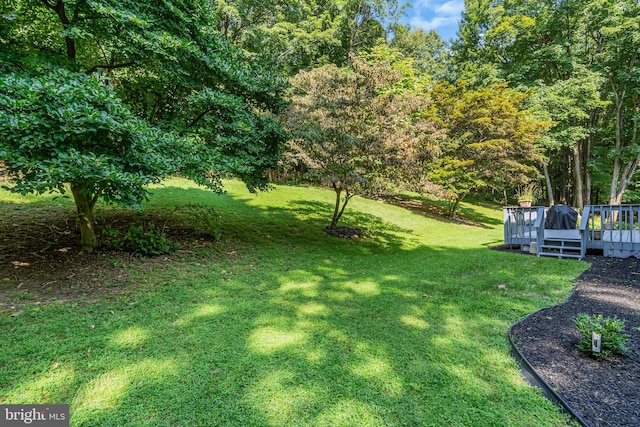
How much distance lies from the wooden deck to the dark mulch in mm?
2456

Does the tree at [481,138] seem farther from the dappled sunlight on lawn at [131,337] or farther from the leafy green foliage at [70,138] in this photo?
the dappled sunlight on lawn at [131,337]

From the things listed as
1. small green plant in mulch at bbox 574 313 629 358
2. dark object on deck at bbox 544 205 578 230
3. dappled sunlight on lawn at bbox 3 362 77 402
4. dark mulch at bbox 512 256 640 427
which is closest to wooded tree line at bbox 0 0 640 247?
dappled sunlight on lawn at bbox 3 362 77 402

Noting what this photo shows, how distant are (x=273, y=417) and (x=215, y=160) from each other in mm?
3636

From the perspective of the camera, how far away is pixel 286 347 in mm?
2602

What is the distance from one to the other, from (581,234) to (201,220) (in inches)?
332

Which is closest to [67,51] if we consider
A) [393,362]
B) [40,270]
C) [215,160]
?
[215,160]

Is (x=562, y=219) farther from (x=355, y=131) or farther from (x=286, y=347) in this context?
(x=286, y=347)

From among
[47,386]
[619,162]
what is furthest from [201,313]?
[619,162]

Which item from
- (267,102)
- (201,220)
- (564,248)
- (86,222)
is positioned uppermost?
(267,102)

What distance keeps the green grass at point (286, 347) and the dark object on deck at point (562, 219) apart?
2.35 metres

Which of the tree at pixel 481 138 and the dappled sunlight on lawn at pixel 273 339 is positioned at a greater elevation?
the tree at pixel 481 138

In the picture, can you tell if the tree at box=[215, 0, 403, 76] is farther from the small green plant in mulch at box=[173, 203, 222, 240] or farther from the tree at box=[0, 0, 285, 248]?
the tree at box=[0, 0, 285, 248]

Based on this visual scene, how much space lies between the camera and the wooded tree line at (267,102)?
3076 millimetres

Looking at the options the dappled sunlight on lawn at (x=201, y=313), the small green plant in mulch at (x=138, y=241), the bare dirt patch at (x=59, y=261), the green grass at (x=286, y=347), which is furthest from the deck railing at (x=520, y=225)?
the small green plant in mulch at (x=138, y=241)
